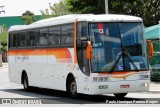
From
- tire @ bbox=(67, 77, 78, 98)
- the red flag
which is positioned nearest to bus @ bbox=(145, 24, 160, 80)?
tire @ bbox=(67, 77, 78, 98)

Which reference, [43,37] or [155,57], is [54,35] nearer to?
[43,37]

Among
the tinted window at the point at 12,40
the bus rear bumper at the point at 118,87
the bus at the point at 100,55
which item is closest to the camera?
the bus rear bumper at the point at 118,87

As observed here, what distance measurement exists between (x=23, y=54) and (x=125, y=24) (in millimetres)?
7906

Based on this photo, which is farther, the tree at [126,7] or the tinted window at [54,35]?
the tree at [126,7]

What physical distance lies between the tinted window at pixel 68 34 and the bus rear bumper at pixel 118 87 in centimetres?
241

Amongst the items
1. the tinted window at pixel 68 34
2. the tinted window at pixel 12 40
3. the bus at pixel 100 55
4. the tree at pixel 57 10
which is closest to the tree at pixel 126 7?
the tinted window at pixel 12 40

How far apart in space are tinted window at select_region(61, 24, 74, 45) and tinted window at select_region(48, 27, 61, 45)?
1.59ft

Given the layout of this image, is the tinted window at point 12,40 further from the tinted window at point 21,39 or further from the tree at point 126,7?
the tree at point 126,7

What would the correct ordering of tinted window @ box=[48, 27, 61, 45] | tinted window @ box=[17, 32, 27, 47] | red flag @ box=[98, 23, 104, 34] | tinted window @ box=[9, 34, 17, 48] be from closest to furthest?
red flag @ box=[98, 23, 104, 34] < tinted window @ box=[48, 27, 61, 45] < tinted window @ box=[17, 32, 27, 47] < tinted window @ box=[9, 34, 17, 48]

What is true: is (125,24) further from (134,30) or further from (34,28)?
(34,28)

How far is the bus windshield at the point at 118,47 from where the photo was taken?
1827cm

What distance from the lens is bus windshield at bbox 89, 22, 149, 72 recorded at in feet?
60.0

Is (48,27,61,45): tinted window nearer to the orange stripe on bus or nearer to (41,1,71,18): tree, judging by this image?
the orange stripe on bus

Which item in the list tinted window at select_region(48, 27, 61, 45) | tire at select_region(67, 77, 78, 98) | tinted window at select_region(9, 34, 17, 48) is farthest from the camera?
tinted window at select_region(9, 34, 17, 48)
